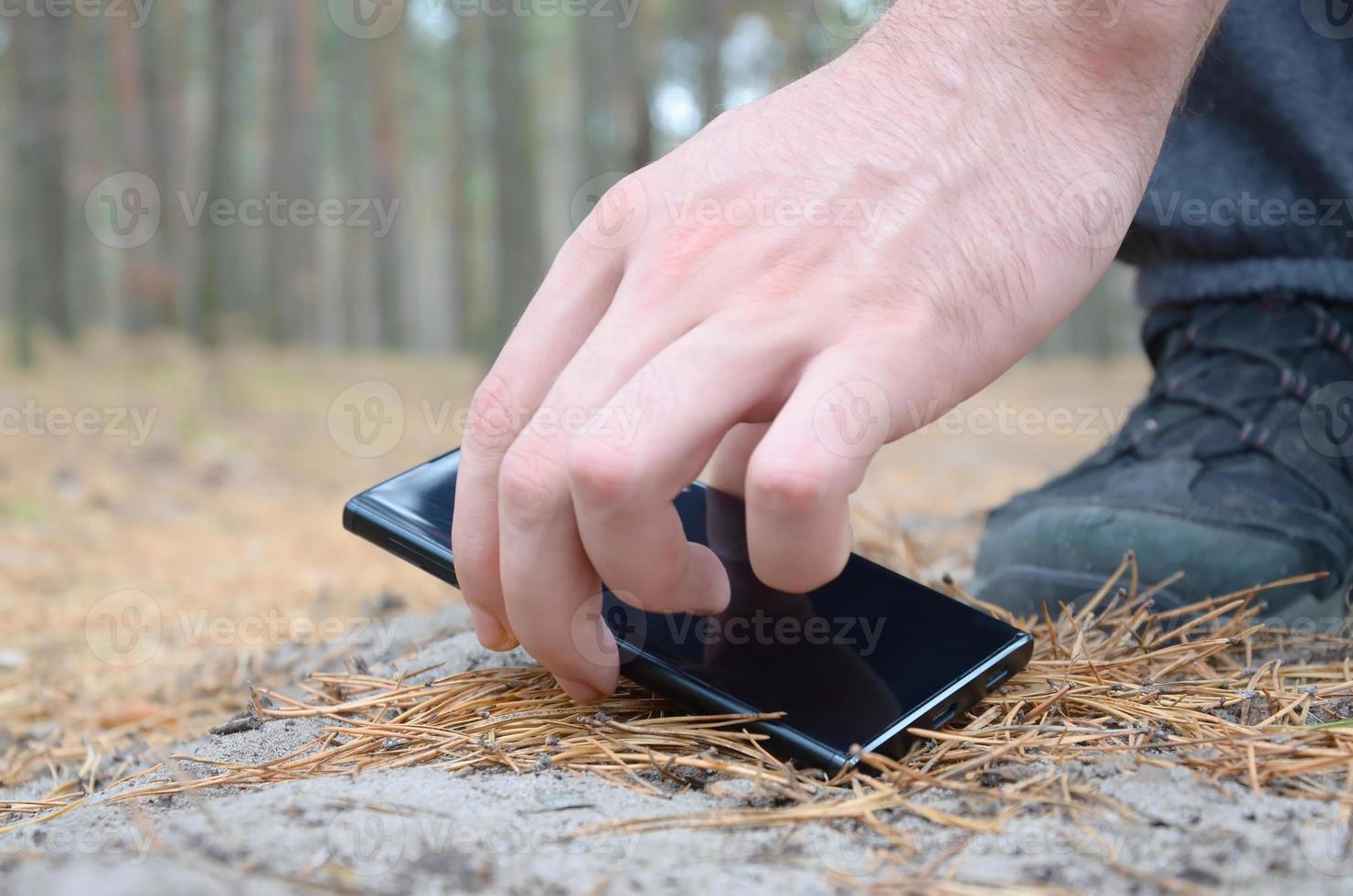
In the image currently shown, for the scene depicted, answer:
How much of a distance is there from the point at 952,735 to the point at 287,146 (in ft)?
35.1

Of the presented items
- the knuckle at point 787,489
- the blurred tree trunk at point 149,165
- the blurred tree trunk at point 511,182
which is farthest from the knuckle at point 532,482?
the blurred tree trunk at point 149,165

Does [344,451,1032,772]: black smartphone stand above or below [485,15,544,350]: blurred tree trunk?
below

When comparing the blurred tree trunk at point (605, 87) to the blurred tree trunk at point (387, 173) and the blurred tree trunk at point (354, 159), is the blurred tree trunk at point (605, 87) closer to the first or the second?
the blurred tree trunk at point (387, 173)

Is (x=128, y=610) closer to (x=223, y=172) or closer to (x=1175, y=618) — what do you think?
(x=1175, y=618)

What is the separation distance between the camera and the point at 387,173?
1388cm

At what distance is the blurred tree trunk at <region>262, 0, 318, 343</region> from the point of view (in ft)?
32.6

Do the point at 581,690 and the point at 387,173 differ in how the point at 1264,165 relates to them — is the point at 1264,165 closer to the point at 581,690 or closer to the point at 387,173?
the point at 581,690

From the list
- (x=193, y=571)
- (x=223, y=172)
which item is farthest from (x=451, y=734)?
(x=223, y=172)

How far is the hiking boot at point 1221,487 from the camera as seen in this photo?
1.35 m

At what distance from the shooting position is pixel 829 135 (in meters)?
0.96

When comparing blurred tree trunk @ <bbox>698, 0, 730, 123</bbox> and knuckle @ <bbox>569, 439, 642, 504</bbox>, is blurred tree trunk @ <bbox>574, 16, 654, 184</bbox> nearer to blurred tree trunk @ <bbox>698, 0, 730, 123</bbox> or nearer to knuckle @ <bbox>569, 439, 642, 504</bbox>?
blurred tree trunk @ <bbox>698, 0, 730, 123</bbox>

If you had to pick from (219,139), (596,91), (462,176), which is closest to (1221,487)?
(219,139)

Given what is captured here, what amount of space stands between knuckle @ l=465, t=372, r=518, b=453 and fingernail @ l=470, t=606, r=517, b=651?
0.19 meters

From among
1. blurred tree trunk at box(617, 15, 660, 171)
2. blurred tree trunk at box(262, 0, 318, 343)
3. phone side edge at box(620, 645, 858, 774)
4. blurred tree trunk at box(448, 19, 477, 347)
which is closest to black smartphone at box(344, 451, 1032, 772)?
phone side edge at box(620, 645, 858, 774)
